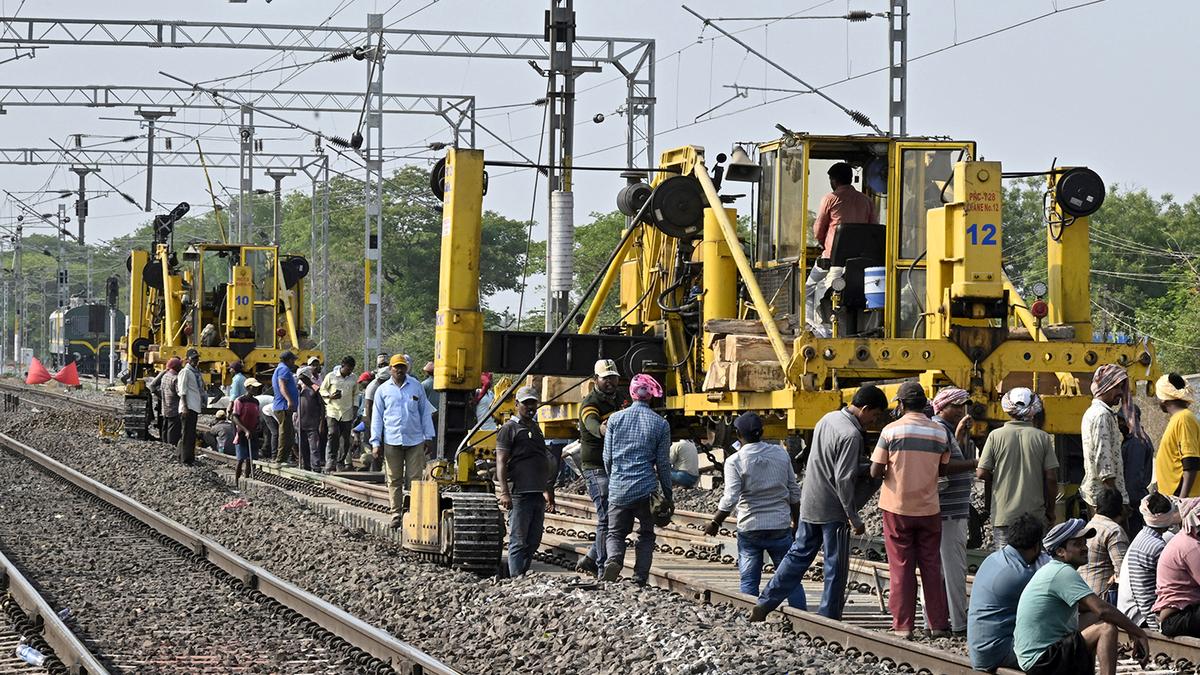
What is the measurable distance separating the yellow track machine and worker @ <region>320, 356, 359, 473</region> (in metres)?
5.45

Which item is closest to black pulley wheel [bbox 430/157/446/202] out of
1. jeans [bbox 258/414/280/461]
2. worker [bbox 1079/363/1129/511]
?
worker [bbox 1079/363/1129/511]

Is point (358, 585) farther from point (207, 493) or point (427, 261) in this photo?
point (427, 261)

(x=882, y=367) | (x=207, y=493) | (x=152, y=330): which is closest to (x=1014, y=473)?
(x=882, y=367)

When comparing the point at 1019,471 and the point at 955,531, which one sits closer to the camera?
the point at 955,531

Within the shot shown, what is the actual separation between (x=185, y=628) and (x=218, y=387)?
21.7 meters

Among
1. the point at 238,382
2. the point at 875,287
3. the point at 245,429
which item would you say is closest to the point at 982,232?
the point at 875,287

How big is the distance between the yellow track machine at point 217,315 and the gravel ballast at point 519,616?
14232mm

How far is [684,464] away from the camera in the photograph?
65.8 feet

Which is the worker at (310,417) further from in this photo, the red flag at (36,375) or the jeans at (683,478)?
the red flag at (36,375)

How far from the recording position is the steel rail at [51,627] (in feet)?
34.3

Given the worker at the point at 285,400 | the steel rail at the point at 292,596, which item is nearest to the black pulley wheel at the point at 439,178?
the steel rail at the point at 292,596

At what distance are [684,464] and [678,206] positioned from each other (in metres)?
4.86

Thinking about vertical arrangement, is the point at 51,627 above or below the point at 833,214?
below

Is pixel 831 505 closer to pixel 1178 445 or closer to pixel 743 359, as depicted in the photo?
pixel 1178 445
